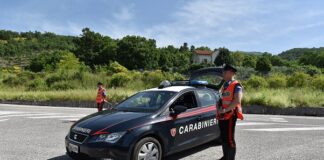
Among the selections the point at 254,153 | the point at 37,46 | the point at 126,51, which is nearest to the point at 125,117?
the point at 254,153

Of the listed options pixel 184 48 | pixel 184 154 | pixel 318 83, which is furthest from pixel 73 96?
pixel 184 48

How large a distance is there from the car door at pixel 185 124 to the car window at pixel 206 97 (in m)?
0.17

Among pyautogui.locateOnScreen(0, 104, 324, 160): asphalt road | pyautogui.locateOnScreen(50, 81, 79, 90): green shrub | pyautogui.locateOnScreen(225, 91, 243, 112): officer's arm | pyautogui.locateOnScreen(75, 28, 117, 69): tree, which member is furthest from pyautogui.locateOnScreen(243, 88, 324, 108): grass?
pyautogui.locateOnScreen(75, 28, 117, 69): tree

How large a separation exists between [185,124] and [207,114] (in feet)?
2.73

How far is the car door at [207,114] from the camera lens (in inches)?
270

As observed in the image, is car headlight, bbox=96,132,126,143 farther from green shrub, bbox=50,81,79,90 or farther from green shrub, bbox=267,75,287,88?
green shrub, bbox=50,81,79,90

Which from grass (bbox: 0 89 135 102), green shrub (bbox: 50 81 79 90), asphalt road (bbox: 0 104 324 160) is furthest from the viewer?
green shrub (bbox: 50 81 79 90)

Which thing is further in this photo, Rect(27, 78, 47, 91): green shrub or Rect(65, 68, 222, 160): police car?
Rect(27, 78, 47, 91): green shrub

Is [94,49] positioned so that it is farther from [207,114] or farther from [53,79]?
[207,114]

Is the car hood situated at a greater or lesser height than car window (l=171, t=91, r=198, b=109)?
lesser

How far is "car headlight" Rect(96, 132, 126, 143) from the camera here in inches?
208

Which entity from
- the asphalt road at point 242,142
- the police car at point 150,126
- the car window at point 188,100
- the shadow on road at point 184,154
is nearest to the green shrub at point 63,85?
the asphalt road at point 242,142

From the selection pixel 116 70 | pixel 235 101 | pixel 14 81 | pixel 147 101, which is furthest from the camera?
pixel 116 70

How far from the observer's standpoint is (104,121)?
18.6ft
